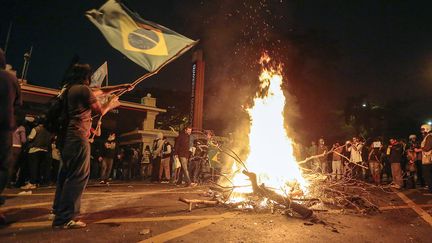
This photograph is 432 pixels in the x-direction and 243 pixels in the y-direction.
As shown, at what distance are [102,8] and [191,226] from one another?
3.95 meters

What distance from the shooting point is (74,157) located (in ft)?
13.4

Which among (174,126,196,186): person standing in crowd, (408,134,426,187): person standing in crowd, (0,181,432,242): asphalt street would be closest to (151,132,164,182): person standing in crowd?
(174,126,196,186): person standing in crowd

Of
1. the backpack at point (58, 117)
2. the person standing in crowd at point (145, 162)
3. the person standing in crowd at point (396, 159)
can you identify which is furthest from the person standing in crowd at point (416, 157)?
the backpack at point (58, 117)

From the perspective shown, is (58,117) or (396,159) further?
(396,159)

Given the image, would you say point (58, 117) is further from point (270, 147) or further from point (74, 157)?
point (270, 147)

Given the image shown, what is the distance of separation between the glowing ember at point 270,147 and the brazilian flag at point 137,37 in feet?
11.2

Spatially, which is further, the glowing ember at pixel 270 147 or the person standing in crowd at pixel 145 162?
the person standing in crowd at pixel 145 162

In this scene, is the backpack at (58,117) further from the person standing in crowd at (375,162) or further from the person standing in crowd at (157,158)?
the person standing in crowd at (375,162)

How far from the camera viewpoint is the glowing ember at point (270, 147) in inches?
297

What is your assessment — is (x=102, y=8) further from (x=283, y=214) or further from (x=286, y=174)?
(x=286, y=174)

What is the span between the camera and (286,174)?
7.87 metres

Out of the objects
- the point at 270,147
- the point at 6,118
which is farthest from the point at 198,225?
the point at 270,147

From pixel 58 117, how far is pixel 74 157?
653 mm

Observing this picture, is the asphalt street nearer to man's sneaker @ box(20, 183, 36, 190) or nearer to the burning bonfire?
the burning bonfire
